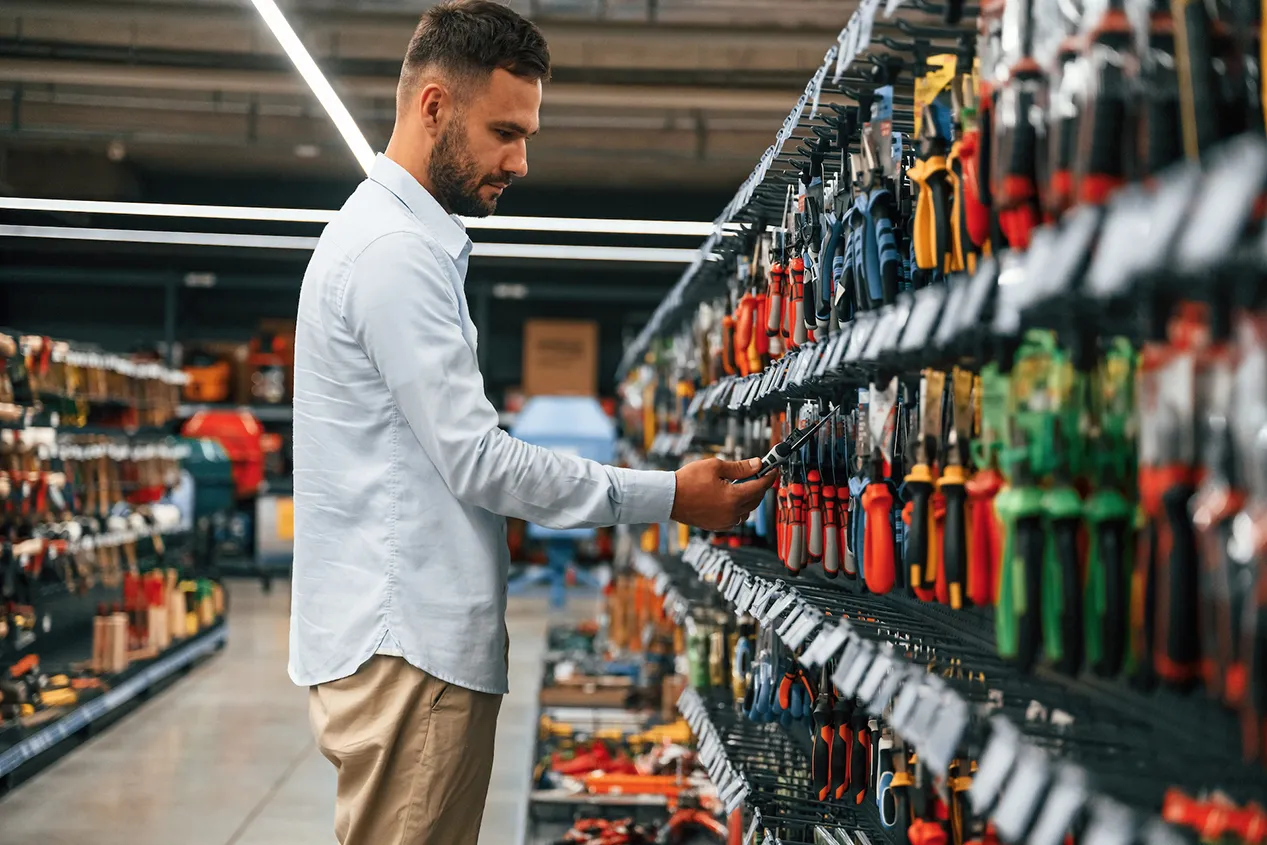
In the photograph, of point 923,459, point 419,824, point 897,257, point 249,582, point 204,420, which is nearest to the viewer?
point 923,459

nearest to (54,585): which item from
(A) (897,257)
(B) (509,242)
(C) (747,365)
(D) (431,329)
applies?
(C) (747,365)

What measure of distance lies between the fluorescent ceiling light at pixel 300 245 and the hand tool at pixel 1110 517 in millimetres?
9725

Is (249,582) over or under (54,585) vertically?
under

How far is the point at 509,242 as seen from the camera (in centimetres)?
1286

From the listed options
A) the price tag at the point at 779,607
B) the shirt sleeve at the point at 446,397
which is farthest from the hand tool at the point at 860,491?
the shirt sleeve at the point at 446,397

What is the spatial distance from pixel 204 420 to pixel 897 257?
11.5m

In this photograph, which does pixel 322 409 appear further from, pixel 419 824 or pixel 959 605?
pixel 959 605

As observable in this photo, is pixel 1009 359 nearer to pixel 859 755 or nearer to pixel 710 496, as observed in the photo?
pixel 710 496

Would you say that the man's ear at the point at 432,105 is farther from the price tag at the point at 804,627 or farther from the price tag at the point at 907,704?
the price tag at the point at 907,704

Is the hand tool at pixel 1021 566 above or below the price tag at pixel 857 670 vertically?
above

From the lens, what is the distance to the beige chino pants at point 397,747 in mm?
1886

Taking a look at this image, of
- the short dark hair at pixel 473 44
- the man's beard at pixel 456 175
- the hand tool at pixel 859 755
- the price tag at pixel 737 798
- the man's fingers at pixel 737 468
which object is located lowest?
the price tag at pixel 737 798

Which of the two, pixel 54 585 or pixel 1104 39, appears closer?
pixel 1104 39

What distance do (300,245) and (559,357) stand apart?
135 inches
